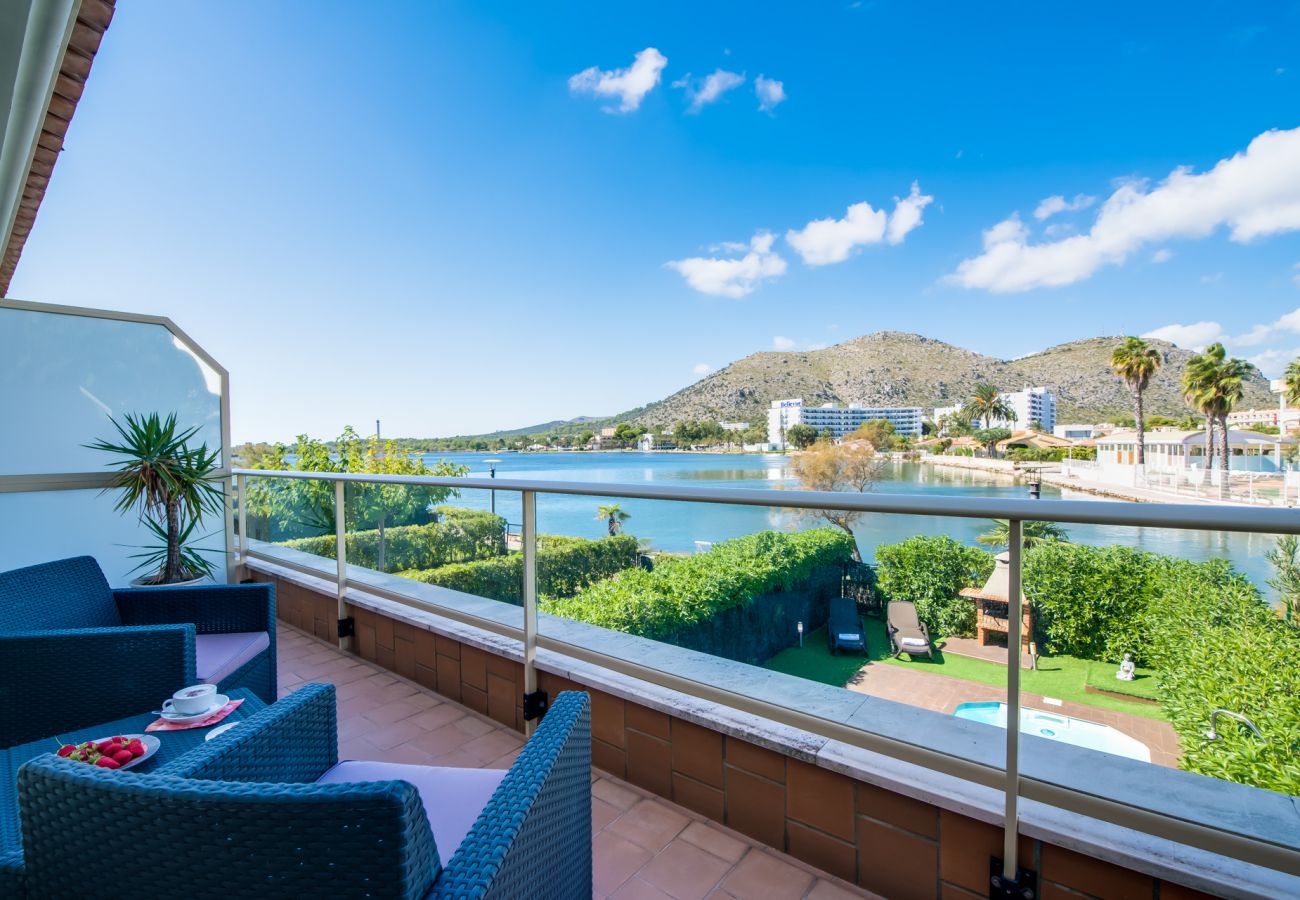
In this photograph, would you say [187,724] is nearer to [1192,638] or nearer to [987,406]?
[1192,638]

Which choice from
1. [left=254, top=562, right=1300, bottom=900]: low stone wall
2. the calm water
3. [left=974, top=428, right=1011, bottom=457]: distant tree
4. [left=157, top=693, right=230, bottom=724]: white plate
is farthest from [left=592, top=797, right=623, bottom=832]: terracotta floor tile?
[left=974, top=428, right=1011, bottom=457]: distant tree

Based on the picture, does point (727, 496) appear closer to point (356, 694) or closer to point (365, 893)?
point (365, 893)

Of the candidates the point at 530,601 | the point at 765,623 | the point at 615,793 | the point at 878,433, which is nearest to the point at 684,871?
the point at 615,793

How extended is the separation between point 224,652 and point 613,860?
180cm

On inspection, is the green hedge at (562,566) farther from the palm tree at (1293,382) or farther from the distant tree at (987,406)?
the distant tree at (987,406)

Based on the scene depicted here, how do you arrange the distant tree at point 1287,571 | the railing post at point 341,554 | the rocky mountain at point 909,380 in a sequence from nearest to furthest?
the distant tree at point 1287,571
the railing post at point 341,554
the rocky mountain at point 909,380

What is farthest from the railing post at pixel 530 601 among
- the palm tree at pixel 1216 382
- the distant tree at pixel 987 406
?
the distant tree at pixel 987 406

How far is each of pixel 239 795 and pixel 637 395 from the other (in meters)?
56.3

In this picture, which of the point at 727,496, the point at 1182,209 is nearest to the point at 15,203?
the point at 727,496

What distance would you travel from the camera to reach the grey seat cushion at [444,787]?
4.31ft

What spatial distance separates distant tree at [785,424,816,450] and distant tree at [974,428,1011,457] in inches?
627

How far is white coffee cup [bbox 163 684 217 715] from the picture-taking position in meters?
1.88

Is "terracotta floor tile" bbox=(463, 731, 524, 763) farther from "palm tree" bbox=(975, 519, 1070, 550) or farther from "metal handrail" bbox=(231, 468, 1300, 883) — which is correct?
"palm tree" bbox=(975, 519, 1070, 550)

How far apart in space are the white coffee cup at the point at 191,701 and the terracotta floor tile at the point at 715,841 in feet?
5.09
